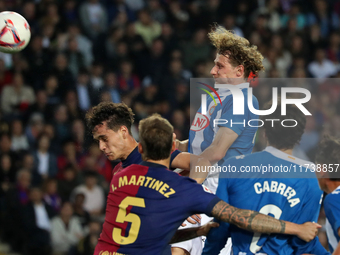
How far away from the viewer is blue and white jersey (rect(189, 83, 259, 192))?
458 cm

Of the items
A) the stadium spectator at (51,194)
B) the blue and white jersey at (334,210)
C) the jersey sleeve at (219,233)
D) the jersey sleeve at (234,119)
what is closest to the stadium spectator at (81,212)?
the stadium spectator at (51,194)

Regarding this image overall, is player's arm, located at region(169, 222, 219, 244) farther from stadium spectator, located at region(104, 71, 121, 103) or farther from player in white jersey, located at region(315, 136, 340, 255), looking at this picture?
stadium spectator, located at region(104, 71, 121, 103)

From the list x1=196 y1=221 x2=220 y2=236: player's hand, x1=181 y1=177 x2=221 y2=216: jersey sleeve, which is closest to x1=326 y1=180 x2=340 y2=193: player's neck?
x1=196 y1=221 x2=220 y2=236: player's hand

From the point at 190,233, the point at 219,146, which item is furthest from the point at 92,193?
the point at 190,233

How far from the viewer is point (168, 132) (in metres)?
3.60

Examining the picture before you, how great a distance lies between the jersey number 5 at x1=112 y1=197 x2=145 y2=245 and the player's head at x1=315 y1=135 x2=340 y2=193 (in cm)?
168

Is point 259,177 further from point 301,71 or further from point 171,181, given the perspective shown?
point 301,71

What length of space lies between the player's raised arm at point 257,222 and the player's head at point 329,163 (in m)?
0.71

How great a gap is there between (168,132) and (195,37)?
8174mm

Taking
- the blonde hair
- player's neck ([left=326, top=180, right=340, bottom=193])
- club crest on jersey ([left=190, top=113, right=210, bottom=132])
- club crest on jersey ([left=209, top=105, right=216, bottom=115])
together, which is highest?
the blonde hair

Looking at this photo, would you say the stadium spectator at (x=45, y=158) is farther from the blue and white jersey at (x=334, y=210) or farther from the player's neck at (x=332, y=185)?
the blue and white jersey at (x=334, y=210)

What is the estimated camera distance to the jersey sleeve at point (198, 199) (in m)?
3.47

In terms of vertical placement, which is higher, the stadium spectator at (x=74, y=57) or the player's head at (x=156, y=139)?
the stadium spectator at (x=74, y=57)

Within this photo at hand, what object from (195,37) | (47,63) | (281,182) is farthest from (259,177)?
(195,37)
